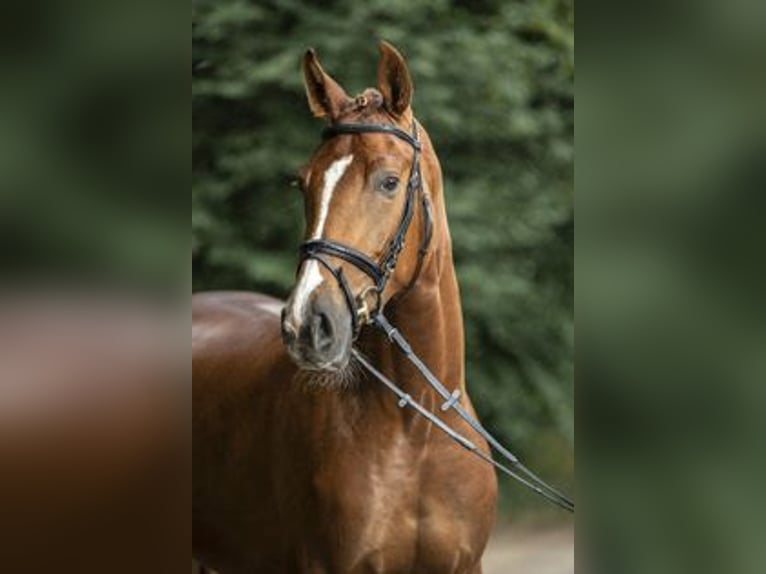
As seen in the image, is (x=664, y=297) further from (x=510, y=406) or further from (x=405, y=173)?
(x=510, y=406)

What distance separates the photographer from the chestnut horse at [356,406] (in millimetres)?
1176

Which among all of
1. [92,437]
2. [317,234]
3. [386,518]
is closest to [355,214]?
[317,234]

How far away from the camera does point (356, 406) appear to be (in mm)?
1323

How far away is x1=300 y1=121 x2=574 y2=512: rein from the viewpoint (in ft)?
3.81

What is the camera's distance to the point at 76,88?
50 cm

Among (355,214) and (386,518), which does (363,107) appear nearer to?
(355,214)

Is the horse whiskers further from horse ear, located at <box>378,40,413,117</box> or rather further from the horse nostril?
horse ear, located at <box>378,40,413,117</box>

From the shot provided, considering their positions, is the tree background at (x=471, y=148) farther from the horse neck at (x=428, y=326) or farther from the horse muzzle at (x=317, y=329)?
the horse muzzle at (x=317, y=329)

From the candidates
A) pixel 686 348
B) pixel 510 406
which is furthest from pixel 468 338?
pixel 686 348

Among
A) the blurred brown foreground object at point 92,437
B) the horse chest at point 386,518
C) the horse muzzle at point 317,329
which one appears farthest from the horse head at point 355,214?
the blurred brown foreground object at point 92,437

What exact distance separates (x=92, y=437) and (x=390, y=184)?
2.49 ft

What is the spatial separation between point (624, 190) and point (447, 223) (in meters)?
0.78

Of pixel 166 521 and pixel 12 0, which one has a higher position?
pixel 12 0

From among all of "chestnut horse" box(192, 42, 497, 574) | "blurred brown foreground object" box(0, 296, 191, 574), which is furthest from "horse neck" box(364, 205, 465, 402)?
"blurred brown foreground object" box(0, 296, 191, 574)
